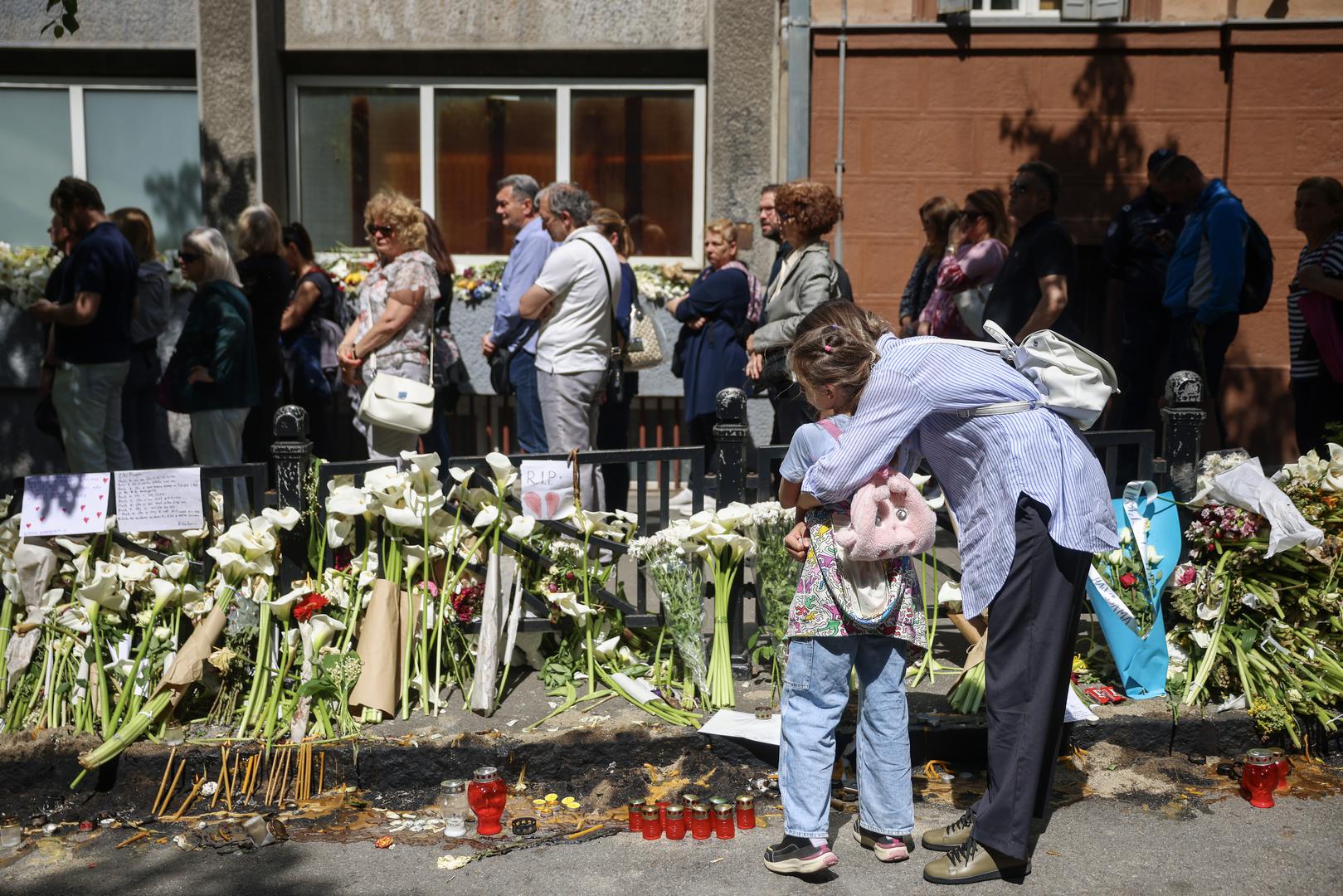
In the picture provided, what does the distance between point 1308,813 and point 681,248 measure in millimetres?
6785

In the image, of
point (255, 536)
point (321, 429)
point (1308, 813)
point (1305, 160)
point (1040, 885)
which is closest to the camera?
point (1040, 885)

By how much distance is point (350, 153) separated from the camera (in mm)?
10211

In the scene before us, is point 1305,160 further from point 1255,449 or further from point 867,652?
point 867,652

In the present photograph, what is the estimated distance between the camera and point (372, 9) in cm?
983

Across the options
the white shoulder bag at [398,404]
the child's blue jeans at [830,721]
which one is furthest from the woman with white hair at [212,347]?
the child's blue jeans at [830,721]

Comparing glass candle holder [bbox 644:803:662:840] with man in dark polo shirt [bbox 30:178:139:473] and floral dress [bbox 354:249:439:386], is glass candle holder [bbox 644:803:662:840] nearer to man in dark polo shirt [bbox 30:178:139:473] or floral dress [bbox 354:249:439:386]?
floral dress [bbox 354:249:439:386]

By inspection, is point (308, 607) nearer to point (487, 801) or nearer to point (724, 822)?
point (487, 801)

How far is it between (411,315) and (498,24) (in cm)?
408

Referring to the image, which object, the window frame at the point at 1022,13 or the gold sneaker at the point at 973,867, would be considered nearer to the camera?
the gold sneaker at the point at 973,867

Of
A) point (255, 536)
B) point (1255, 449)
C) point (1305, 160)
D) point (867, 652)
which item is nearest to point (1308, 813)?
point (867, 652)

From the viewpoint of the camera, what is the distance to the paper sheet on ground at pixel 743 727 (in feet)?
15.0

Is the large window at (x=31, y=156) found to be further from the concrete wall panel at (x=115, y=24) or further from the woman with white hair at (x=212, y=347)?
the woman with white hair at (x=212, y=347)

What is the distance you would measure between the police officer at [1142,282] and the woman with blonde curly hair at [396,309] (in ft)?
13.3

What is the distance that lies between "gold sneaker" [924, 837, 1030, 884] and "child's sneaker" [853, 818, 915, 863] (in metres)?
0.11
